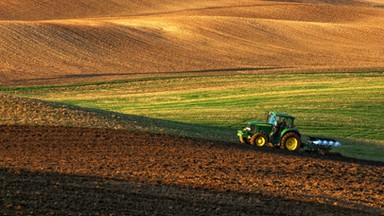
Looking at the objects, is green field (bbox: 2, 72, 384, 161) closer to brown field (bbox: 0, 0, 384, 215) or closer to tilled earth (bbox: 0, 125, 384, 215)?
brown field (bbox: 0, 0, 384, 215)

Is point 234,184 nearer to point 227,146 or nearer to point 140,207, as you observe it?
point 140,207

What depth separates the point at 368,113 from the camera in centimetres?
3812

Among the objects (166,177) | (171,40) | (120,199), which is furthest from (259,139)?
(171,40)

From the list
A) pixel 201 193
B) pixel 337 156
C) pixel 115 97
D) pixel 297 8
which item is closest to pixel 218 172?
pixel 201 193

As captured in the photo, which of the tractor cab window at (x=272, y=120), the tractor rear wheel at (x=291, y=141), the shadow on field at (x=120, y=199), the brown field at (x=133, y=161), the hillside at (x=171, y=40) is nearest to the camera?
the shadow on field at (x=120, y=199)

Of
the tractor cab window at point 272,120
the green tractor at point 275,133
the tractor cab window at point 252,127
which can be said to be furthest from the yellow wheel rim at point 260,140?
the tractor cab window at point 272,120

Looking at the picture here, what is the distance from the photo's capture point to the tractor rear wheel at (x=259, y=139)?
25.9 meters

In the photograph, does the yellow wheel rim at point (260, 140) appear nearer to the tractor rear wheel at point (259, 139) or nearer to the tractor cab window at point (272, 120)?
the tractor rear wheel at point (259, 139)

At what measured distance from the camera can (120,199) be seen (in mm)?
16797

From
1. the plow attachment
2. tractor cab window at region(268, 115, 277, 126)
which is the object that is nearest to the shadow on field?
the plow attachment

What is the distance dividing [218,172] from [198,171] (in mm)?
530

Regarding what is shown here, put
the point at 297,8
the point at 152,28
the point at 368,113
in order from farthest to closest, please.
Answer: the point at 297,8, the point at 152,28, the point at 368,113

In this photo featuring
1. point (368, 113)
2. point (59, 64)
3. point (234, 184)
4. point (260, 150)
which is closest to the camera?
point (234, 184)

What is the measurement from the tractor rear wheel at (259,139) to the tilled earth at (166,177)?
0.71m
